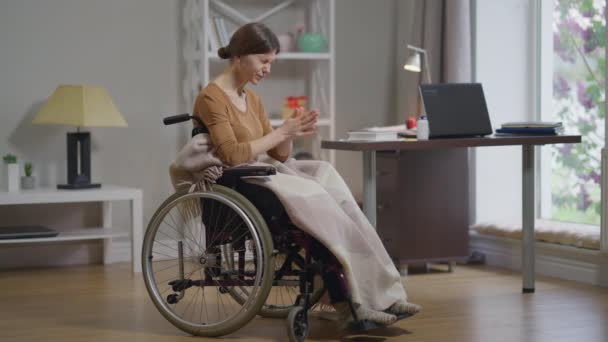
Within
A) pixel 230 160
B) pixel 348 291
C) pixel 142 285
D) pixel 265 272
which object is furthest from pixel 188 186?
pixel 142 285

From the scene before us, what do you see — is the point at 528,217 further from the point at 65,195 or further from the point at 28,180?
the point at 28,180

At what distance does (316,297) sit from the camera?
3.17 m

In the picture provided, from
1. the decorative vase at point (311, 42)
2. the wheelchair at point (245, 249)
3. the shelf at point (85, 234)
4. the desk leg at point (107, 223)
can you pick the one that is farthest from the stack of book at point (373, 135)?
the desk leg at point (107, 223)

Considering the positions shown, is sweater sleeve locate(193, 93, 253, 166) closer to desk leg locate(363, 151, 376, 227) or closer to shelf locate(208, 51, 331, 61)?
desk leg locate(363, 151, 376, 227)

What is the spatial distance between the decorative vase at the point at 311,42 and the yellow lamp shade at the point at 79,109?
3.55 feet

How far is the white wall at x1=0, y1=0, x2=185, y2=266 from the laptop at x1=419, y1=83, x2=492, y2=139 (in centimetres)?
185

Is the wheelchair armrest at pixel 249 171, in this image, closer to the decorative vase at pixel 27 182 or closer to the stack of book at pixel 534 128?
the stack of book at pixel 534 128

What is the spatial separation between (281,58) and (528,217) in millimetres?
1736

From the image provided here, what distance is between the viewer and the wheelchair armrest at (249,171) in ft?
9.70

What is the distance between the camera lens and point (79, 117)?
4539 millimetres

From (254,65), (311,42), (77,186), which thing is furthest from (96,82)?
(254,65)

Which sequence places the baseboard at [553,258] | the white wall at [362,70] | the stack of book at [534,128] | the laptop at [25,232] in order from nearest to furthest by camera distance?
the stack of book at [534,128] → the baseboard at [553,258] → the laptop at [25,232] → the white wall at [362,70]

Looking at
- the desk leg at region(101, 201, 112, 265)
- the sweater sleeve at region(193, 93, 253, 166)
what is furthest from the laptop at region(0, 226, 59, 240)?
the sweater sleeve at region(193, 93, 253, 166)

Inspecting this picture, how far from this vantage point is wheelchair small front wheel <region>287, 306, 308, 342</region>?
289 cm
